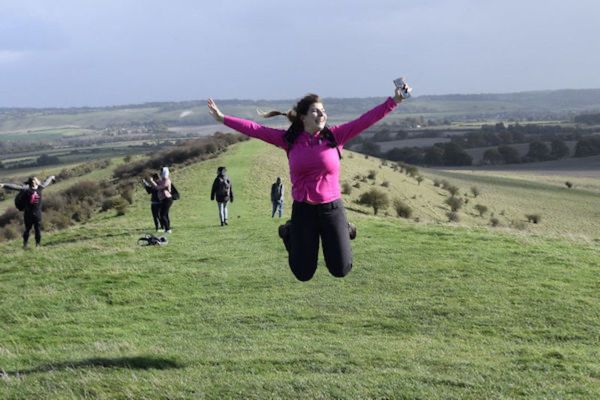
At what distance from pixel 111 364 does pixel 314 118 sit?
402cm

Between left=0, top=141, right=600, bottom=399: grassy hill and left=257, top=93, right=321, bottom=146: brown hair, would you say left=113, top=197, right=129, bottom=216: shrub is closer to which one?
left=0, top=141, right=600, bottom=399: grassy hill

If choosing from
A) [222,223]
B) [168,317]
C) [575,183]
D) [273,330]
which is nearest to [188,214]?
[222,223]

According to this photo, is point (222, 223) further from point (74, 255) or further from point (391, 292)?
point (391, 292)

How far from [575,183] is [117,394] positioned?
88.7 meters

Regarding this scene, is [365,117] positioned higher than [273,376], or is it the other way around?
[365,117]

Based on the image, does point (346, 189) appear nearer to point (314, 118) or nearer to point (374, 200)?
point (374, 200)

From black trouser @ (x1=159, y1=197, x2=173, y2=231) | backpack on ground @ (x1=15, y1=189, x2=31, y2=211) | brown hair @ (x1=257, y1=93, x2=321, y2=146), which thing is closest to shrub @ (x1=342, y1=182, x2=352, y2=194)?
black trouser @ (x1=159, y1=197, x2=173, y2=231)

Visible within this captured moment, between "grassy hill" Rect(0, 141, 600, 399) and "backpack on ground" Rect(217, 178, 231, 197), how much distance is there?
4.36 feet

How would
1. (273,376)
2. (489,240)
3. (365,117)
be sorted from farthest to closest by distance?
(489,240) < (365,117) < (273,376)

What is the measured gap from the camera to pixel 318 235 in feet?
26.1

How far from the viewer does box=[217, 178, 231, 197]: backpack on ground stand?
915 inches

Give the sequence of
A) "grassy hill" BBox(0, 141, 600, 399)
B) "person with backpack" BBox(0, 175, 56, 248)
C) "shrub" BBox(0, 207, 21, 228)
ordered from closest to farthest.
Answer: "grassy hill" BBox(0, 141, 600, 399) → "person with backpack" BBox(0, 175, 56, 248) → "shrub" BBox(0, 207, 21, 228)

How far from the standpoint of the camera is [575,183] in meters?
85.4

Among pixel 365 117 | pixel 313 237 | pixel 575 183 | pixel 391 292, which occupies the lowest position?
pixel 575 183
